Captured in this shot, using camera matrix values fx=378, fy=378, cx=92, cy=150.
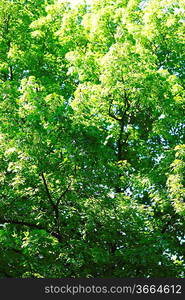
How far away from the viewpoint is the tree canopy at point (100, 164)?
8.38 metres

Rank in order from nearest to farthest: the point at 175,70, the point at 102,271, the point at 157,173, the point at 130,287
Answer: the point at 130,287
the point at 102,271
the point at 157,173
the point at 175,70

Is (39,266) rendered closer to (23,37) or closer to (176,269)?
(176,269)

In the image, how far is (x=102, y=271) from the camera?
8.89m

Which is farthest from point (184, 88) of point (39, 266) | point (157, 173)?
point (39, 266)

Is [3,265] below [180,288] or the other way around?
the other way around

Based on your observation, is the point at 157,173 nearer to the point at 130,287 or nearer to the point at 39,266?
the point at 130,287

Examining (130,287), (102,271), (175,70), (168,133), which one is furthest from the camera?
(175,70)

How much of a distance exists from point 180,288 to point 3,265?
4.14 meters

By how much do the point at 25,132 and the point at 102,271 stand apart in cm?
372

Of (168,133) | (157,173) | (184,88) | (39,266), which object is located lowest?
(39,266)

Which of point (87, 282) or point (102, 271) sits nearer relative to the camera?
point (87, 282)

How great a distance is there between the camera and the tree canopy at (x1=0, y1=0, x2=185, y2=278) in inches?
330

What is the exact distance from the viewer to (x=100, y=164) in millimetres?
8820

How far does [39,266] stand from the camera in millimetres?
8375
